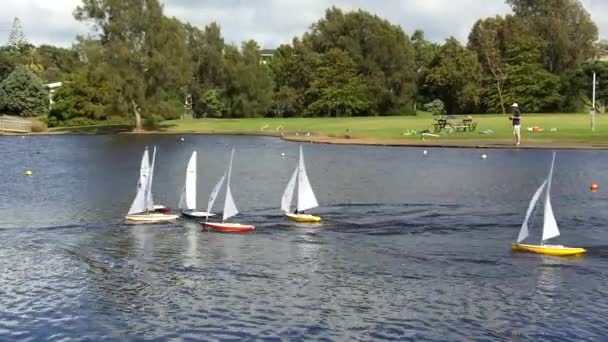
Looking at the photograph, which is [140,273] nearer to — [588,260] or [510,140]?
[588,260]

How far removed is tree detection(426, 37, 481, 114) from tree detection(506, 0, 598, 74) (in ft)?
38.2

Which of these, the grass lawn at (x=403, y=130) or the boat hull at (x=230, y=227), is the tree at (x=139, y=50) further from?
the boat hull at (x=230, y=227)

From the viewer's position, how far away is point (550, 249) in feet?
79.7

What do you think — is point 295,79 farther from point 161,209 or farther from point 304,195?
point 304,195

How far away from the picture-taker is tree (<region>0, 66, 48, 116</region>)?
134 meters

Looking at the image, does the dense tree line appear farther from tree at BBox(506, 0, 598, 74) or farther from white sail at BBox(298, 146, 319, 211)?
white sail at BBox(298, 146, 319, 211)

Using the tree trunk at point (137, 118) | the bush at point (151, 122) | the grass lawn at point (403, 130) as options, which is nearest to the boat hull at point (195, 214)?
the grass lawn at point (403, 130)

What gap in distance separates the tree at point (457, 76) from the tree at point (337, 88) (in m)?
11.9

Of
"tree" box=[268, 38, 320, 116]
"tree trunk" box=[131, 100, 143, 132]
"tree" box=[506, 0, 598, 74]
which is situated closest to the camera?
"tree trunk" box=[131, 100, 143, 132]

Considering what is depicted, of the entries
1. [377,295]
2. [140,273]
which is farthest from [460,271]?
[140,273]

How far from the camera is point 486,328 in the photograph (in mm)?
17453

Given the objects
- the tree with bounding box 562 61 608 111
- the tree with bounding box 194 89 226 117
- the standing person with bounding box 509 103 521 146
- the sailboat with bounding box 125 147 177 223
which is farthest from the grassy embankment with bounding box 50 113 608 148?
the sailboat with bounding box 125 147 177 223

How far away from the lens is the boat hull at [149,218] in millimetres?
30922

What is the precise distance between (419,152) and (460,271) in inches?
1541
